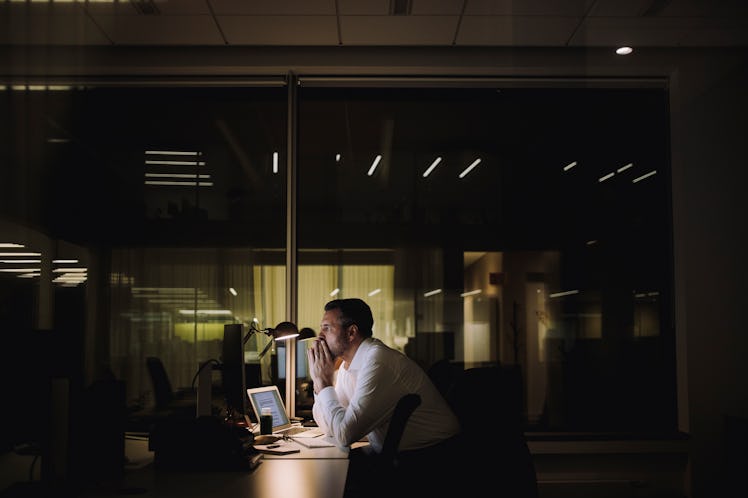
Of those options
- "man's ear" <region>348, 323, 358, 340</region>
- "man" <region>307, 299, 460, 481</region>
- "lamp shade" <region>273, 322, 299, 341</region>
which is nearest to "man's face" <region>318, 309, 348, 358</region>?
"man's ear" <region>348, 323, 358, 340</region>

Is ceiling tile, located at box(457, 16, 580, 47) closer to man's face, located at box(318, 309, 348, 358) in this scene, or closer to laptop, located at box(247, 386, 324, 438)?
man's face, located at box(318, 309, 348, 358)

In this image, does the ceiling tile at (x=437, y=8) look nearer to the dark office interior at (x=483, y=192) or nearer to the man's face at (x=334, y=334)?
the dark office interior at (x=483, y=192)

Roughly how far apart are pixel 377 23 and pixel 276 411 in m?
2.60

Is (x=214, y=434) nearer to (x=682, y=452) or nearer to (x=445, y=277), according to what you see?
(x=445, y=277)

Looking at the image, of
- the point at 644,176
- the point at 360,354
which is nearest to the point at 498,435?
the point at 360,354

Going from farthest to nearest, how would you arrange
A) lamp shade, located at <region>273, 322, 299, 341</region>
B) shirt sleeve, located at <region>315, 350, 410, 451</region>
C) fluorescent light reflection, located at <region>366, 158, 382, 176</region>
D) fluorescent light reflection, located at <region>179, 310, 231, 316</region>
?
fluorescent light reflection, located at <region>179, 310, 231, 316</region>
fluorescent light reflection, located at <region>366, 158, 382, 176</region>
lamp shade, located at <region>273, 322, 299, 341</region>
shirt sleeve, located at <region>315, 350, 410, 451</region>

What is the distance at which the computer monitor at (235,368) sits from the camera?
3475 mm

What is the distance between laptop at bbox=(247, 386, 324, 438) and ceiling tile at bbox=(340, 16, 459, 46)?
2.46 metres

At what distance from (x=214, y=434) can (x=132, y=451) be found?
2.19 feet

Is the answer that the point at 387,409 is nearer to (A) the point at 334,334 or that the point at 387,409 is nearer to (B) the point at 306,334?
(A) the point at 334,334

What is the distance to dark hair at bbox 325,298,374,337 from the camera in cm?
352

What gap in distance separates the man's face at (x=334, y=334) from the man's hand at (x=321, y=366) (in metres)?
0.06

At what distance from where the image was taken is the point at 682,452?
Result: 15.1 feet

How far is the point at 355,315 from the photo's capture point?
3529 millimetres
